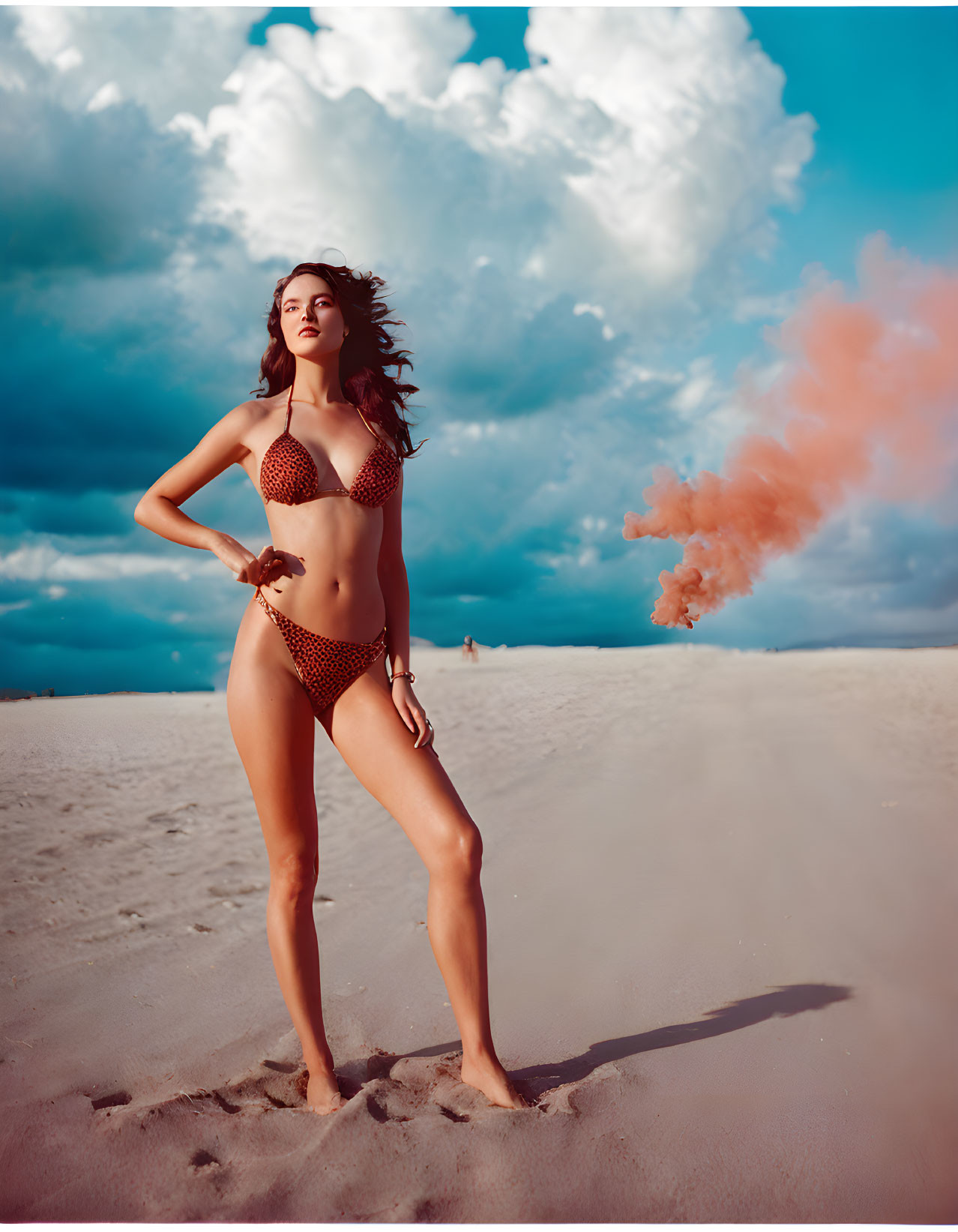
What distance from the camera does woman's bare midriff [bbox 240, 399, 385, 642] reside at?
7.89 ft

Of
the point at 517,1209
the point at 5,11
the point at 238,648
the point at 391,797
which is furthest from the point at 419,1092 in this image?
the point at 5,11

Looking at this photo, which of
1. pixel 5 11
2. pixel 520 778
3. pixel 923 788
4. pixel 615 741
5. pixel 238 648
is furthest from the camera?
pixel 615 741

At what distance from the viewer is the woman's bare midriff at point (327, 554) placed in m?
2.40

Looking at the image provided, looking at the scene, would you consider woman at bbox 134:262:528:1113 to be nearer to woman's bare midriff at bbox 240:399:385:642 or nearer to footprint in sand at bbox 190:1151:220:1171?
woman's bare midriff at bbox 240:399:385:642

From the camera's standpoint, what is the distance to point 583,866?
15.8 feet

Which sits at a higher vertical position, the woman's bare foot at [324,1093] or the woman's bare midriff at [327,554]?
the woman's bare midriff at [327,554]

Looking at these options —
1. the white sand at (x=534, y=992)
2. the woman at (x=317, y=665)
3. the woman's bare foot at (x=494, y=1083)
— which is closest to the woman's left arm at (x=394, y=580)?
the woman at (x=317, y=665)

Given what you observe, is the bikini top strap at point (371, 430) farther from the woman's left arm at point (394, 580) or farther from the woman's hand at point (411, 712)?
the woman's hand at point (411, 712)

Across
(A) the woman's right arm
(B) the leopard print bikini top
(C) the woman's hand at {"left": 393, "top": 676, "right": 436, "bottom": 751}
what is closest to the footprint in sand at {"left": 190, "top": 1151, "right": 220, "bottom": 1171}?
(C) the woman's hand at {"left": 393, "top": 676, "right": 436, "bottom": 751}

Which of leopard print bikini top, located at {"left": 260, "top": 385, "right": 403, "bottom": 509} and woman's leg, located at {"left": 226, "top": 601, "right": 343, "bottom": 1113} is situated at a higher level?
leopard print bikini top, located at {"left": 260, "top": 385, "right": 403, "bottom": 509}

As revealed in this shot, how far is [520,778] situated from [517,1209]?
4.83 metres

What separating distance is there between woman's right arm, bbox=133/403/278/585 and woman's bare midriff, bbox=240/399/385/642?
0.20 ft

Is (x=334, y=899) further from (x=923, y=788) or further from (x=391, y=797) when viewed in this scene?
(x=923, y=788)

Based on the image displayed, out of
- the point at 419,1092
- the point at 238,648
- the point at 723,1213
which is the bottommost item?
the point at 723,1213
